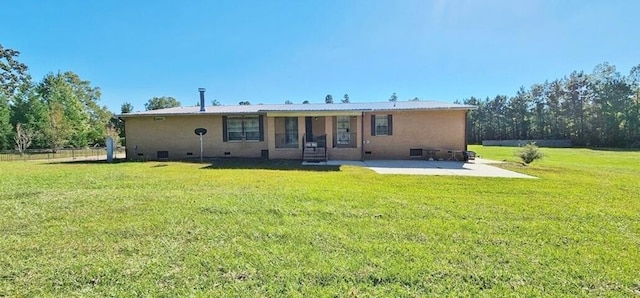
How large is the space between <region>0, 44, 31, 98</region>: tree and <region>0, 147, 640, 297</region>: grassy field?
110 feet

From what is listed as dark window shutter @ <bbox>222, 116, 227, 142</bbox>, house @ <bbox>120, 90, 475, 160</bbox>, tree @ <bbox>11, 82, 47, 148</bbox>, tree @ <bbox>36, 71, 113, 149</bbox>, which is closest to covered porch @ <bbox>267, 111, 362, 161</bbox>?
house @ <bbox>120, 90, 475, 160</bbox>

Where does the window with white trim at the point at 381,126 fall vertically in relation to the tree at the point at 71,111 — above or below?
below

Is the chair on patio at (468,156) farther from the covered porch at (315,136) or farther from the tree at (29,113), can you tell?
the tree at (29,113)

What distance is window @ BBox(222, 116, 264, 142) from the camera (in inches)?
578

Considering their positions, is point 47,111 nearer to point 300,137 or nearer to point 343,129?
point 300,137

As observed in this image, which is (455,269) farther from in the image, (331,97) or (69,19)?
(331,97)

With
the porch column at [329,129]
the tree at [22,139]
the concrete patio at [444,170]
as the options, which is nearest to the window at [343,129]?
the porch column at [329,129]

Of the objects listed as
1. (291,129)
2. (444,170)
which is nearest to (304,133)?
(291,129)

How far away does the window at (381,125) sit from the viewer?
1423 centimetres

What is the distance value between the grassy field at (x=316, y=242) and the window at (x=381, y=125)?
833 centimetres

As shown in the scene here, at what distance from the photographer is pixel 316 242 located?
132 inches

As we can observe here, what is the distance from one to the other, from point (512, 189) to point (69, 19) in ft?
63.6

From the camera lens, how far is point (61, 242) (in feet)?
10.8

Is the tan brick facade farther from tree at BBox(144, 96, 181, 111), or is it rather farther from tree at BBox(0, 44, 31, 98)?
tree at BBox(144, 96, 181, 111)
